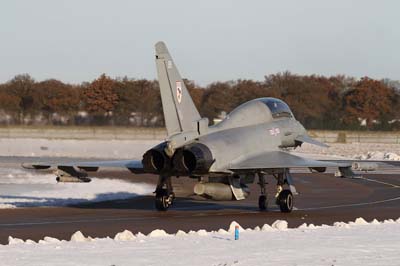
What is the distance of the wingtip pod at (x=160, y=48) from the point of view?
25.1 m

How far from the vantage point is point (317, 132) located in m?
73.8

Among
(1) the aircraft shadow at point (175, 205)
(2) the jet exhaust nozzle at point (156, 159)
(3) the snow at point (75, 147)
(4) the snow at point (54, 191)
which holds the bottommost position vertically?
(1) the aircraft shadow at point (175, 205)

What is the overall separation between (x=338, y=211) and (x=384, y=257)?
41.8ft

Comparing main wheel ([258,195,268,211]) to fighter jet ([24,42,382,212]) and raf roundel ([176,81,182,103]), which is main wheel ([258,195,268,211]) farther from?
raf roundel ([176,81,182,103])

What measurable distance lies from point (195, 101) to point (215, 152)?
6387cm

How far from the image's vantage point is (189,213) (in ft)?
84.3

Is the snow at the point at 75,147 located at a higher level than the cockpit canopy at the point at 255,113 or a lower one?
lower

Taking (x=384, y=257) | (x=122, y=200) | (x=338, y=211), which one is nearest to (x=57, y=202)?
(x=122, y=200)

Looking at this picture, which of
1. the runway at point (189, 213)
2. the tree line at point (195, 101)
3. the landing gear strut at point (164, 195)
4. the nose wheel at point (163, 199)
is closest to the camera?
the runway at point (189, 213)

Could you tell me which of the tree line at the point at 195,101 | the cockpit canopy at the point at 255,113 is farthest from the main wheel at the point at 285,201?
the tree line at the point at 195,101

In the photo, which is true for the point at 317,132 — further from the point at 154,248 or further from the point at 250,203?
the point at 154,248

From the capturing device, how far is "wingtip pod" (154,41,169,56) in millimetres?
25125

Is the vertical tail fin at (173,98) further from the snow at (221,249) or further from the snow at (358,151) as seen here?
the snow at (358,151)

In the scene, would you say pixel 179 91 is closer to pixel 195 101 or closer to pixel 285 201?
pixel 285 201
